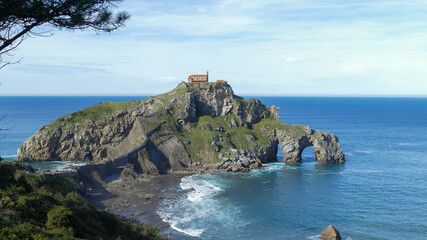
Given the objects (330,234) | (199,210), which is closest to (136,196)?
(199,210)

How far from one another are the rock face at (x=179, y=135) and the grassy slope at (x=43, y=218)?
62531 mm

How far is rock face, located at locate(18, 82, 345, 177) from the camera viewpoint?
318 feet

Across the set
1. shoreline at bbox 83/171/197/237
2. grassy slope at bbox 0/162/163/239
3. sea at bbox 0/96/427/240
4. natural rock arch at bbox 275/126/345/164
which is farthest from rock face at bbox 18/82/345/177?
grassy slope at bbox 0/162/163/239

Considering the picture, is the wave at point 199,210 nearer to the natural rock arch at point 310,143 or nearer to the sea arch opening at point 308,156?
the natural rock arch at point 310,143

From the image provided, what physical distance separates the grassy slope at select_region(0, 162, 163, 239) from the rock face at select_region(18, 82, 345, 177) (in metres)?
62.5

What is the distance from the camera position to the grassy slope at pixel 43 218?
63.4 feet

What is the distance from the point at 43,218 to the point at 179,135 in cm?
7875

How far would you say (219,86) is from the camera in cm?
11300

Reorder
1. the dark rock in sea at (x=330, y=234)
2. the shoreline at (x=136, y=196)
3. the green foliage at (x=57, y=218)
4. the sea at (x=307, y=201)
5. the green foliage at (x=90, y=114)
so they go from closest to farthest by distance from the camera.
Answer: the green foliage at (x=57, y=218), the dark rock in sea at (x=330, y=234), the sea at (x=307, y=201), the shoreline at (x=136, y=196), the green foliage at (x=90, y=114)

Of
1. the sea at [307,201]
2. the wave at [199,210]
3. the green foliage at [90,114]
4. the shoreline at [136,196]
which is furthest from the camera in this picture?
the green foliage at [90,114]

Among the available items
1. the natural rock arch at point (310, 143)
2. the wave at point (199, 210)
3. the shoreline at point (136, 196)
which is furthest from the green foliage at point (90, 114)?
the natural rock arch at point (310, 143)

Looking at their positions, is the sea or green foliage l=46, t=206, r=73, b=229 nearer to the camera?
green foliage l=46, t=206, r=73, b=229

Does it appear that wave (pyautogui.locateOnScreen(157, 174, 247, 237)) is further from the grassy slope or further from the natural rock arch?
the natural rock arch

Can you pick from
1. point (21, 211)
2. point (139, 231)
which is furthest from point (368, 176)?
point (21, 211)
